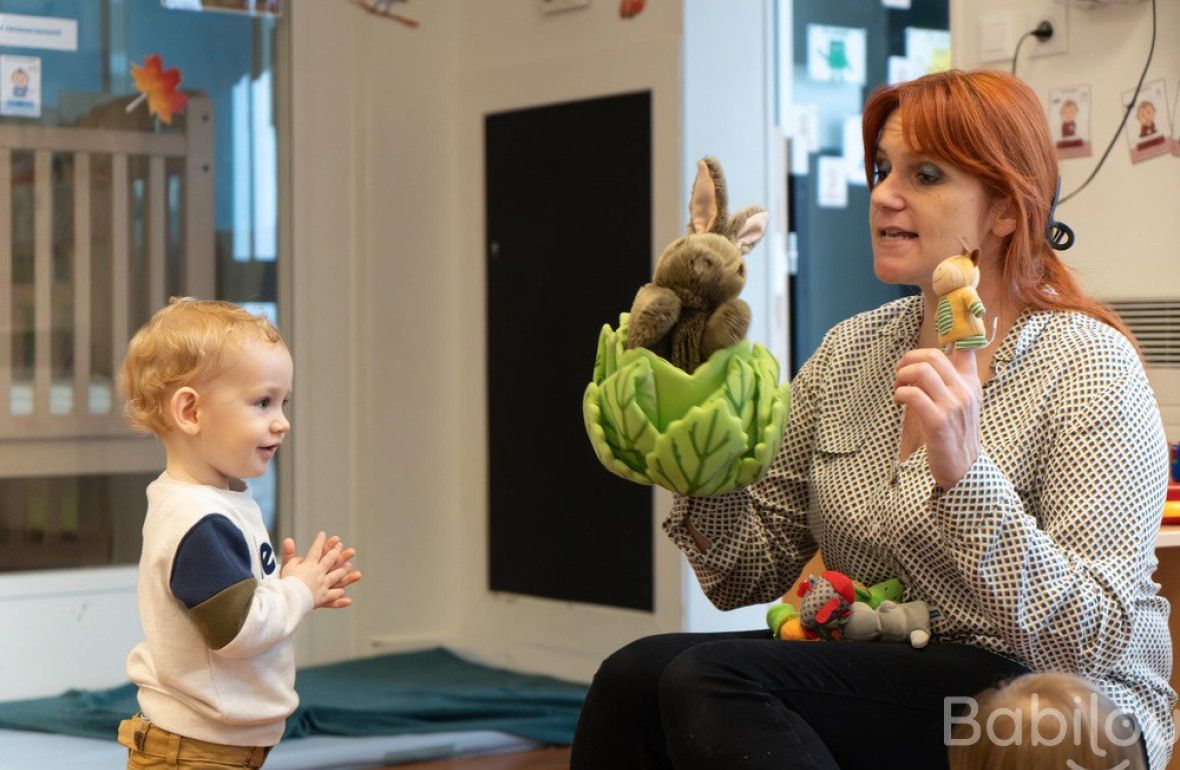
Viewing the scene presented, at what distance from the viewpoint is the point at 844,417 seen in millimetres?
1840

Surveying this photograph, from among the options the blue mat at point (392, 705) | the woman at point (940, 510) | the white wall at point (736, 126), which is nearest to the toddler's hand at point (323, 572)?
the woman at point (940, 510)

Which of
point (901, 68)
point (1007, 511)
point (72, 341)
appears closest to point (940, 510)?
point (1007, 511)

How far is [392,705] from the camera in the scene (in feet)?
10.9

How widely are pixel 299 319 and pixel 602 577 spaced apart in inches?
38.5

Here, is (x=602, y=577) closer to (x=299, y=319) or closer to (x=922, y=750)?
(x=299, y=319)

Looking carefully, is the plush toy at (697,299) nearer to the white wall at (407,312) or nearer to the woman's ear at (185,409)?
the woman's ear at (185,409)

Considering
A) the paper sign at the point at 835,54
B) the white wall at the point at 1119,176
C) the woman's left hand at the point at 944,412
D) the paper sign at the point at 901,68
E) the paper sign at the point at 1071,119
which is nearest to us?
the woman's left hand at the point at 944,412

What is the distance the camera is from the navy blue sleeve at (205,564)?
164 cm

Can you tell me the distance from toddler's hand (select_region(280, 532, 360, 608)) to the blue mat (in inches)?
55.6

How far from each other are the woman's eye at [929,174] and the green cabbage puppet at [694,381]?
222 millimetres

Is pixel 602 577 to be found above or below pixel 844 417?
below

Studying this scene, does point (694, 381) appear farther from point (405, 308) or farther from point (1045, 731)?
point (405, 308)

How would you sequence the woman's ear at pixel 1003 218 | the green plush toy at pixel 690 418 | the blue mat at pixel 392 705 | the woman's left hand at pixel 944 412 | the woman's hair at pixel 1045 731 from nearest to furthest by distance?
the woman's hair at pixel 1045 731 → the woman's left hand at pixel 944 412 → the green plush toy at pixel 690 418 → the woman's ear at pixel 1003 218 → the blue mat at pixel 392 705

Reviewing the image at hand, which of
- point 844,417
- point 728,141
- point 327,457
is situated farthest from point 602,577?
point 844,417
